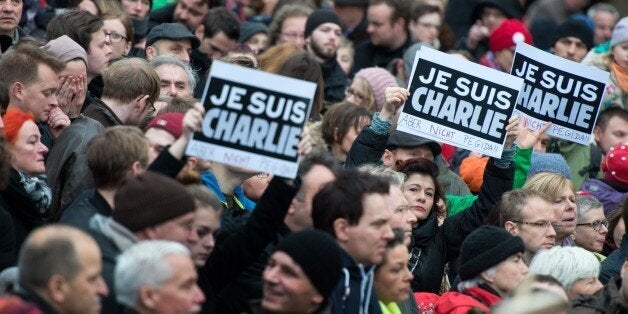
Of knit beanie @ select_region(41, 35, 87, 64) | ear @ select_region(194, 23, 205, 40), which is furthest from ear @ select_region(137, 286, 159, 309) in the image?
ear @ select_region(194, 23, 205, 40)

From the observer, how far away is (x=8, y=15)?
10.9 m

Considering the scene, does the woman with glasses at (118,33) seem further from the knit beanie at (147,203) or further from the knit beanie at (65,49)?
the knit beanie at (147,203)

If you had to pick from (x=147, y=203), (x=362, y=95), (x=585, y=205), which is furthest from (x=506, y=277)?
(x=362, y=95)

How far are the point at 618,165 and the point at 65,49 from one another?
455 cm

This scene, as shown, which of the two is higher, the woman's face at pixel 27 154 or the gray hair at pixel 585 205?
the gray hair at pixel 585 205

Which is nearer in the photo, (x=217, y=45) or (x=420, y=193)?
(x=420, y=193)

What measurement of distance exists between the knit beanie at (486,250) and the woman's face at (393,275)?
47cm

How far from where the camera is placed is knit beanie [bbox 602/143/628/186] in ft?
37.8

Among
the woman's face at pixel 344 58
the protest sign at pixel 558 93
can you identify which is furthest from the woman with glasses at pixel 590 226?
the woman's face at pixel 344 58

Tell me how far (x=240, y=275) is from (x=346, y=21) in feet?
32.8

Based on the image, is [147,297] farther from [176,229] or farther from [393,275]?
[393,275]

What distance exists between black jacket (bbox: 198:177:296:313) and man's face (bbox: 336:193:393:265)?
0.35m

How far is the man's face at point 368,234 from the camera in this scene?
755 centimetres

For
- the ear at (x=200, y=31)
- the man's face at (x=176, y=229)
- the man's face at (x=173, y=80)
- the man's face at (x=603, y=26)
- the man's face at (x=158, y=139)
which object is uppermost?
the man's face at (x=603, y=26)
